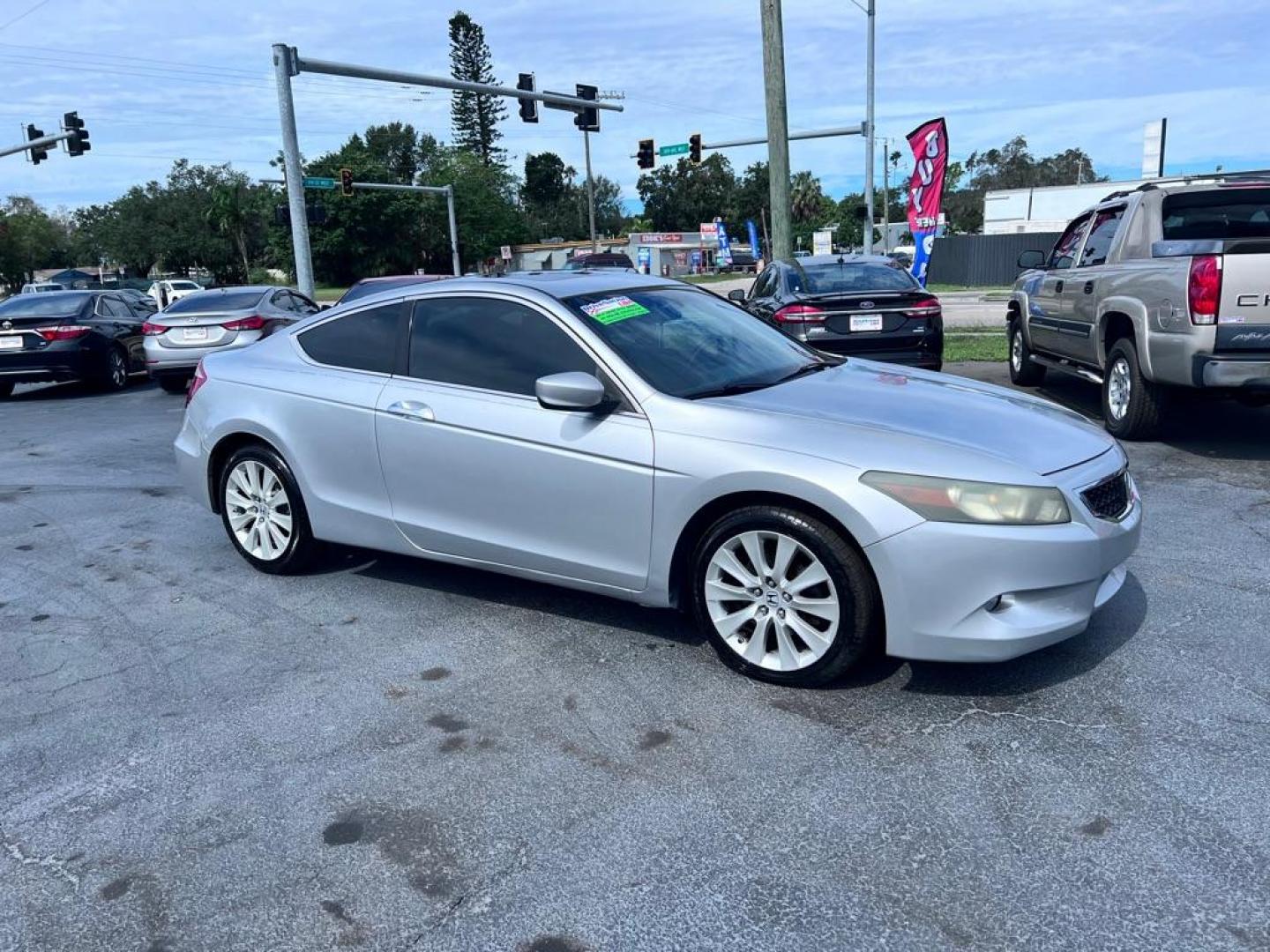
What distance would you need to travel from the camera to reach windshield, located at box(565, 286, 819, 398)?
4.40 metres

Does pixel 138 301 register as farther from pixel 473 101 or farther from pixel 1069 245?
pixel 473 101

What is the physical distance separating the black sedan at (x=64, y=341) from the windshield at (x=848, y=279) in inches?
379

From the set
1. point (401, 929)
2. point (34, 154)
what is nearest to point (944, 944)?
point (401, 929)

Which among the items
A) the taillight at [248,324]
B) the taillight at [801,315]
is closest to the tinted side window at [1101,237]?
the taillight at [801,315]

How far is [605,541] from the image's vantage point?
423 cm

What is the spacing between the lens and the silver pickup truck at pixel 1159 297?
268 inches

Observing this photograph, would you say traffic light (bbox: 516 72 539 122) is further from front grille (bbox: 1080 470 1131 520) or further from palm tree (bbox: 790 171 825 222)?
palm tree (bbox: 790 171 825 222)

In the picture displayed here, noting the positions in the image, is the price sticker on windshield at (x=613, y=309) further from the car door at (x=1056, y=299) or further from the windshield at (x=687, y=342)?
the car door at (x=1056, y=299)

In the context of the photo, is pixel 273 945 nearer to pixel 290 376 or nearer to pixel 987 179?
pixel 290 376

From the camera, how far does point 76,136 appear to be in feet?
87.7

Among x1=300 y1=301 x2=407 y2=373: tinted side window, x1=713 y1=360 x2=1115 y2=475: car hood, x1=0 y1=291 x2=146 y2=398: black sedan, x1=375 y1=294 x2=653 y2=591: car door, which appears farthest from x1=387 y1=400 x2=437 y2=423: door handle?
x1=0 y1=291 x2=146 y2=398: black sedan

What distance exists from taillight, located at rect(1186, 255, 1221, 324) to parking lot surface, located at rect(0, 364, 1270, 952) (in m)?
2.28

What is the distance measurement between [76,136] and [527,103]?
480 inches

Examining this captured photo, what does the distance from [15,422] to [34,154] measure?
65.3ft
